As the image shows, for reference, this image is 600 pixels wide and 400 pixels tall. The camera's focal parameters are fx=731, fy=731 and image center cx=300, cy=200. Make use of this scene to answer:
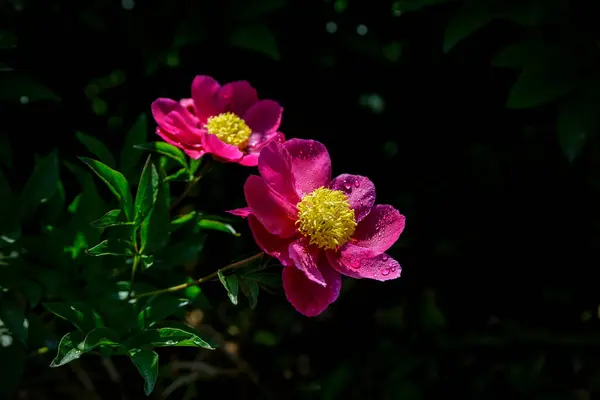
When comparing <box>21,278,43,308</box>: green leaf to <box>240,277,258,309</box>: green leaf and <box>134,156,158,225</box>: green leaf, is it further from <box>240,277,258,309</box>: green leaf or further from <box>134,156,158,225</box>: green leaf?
<box>240,277,258,309</box>: green leaf

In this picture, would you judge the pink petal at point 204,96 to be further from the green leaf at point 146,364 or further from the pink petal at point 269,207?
the green leaf at point 146,364

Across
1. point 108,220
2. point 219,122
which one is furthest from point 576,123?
point 108,220

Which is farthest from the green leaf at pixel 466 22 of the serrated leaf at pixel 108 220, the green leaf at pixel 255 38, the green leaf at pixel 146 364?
the green leaf at pixel 146 364

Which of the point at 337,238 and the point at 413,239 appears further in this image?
the point at 413,239

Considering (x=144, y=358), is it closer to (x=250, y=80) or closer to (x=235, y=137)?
(x=235, y=137)

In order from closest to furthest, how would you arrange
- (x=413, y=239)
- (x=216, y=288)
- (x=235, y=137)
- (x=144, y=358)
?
(x=144, y=358) < (x=235, y=137) < (x=216, y=288) < (x=413, y=239)

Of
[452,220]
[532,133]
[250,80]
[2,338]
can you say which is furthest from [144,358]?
[532,133]

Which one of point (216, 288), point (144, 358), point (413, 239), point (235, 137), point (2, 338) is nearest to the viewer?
point (144, 358)

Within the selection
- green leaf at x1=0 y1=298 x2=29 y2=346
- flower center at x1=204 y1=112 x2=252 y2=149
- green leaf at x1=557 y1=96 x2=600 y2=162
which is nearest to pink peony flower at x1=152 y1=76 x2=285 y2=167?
flower center at x1=204 y1=112 x2=252 y2=149
